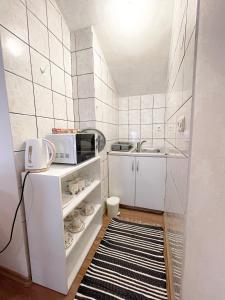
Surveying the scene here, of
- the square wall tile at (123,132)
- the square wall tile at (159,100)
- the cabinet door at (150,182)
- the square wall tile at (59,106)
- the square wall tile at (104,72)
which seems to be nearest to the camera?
the square wall tile at (59,106)

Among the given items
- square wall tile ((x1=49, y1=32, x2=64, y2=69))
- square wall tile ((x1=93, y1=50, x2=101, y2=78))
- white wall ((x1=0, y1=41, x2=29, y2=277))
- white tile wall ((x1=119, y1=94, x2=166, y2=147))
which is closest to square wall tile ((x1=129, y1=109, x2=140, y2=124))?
white tile wall ((x1=119, y1=94, x2=166, y2=147))

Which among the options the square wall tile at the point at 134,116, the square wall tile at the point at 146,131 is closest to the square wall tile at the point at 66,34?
the square wall tile at the point at 134,116

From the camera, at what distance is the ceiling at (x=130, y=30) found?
1.25 m

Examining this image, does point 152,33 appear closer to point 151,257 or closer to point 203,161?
point 203,161

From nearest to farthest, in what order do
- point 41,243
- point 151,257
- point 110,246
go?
1. point 41,243
2. point 151,257
3. point 110,246

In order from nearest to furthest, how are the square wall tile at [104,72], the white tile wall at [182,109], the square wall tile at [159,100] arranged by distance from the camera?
the white tile wall at [182,109]
the square wall tile at [104,72]
the square wall tile at [159,100]

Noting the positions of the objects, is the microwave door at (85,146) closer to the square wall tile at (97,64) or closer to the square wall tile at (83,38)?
the square wall tile at (97,64)

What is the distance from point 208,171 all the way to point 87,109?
1270 mm

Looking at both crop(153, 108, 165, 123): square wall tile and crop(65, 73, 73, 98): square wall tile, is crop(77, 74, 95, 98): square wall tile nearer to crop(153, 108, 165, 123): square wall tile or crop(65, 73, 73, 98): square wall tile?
crop(65, 73, 73, 98): square wall tile

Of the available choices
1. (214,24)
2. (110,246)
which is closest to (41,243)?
(110,246)

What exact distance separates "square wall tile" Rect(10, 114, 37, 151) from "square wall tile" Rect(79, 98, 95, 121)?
1.90ft

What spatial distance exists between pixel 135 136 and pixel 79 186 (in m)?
1.35

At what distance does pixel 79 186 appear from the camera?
1.30 m

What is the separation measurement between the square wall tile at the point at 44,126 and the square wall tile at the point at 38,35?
1.68 feet
